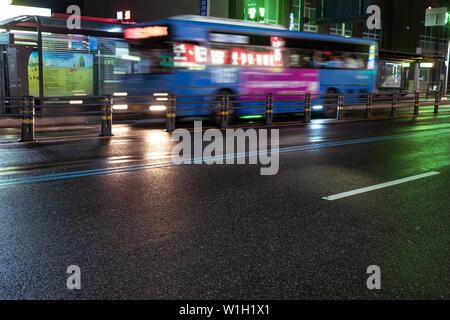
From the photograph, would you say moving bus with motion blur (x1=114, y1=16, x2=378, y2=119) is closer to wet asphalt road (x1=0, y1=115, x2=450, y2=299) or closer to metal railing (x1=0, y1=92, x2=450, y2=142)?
metal railing (x1=0, y1=92, x2=450, y2=142)

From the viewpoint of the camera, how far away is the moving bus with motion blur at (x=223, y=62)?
16.8 m

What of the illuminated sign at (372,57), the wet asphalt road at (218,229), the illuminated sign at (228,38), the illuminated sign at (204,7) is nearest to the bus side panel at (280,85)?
the illuminated sign at (228,38)

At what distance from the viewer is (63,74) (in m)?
20.3

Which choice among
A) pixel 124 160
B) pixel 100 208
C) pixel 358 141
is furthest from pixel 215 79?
pixel 100 208

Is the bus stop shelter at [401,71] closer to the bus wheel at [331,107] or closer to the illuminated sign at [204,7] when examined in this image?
the bus wheel at [331,107]

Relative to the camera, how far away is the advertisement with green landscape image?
19562 mm

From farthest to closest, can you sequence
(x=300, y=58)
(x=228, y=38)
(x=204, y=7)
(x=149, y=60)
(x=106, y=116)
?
1. (x=204, y=7)
2. (x=300, y=58)
3. (x=228, y=38)
4. (x=149, y=60)
5. (x=106, y=116)

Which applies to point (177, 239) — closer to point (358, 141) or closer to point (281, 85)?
point (358, 141)

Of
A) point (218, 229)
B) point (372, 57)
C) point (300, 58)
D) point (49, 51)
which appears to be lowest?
point (218, 229)

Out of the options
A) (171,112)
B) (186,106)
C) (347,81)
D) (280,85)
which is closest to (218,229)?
(171,112)

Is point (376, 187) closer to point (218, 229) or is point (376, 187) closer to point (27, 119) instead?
point (218, 229)

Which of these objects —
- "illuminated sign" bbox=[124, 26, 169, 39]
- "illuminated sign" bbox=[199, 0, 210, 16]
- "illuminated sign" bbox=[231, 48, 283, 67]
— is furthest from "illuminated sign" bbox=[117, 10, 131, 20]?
"illuminated sign" bbox=[231, 48, 283, 67]

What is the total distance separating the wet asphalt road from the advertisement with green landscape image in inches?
435

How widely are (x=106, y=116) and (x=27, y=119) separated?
2046 mm
